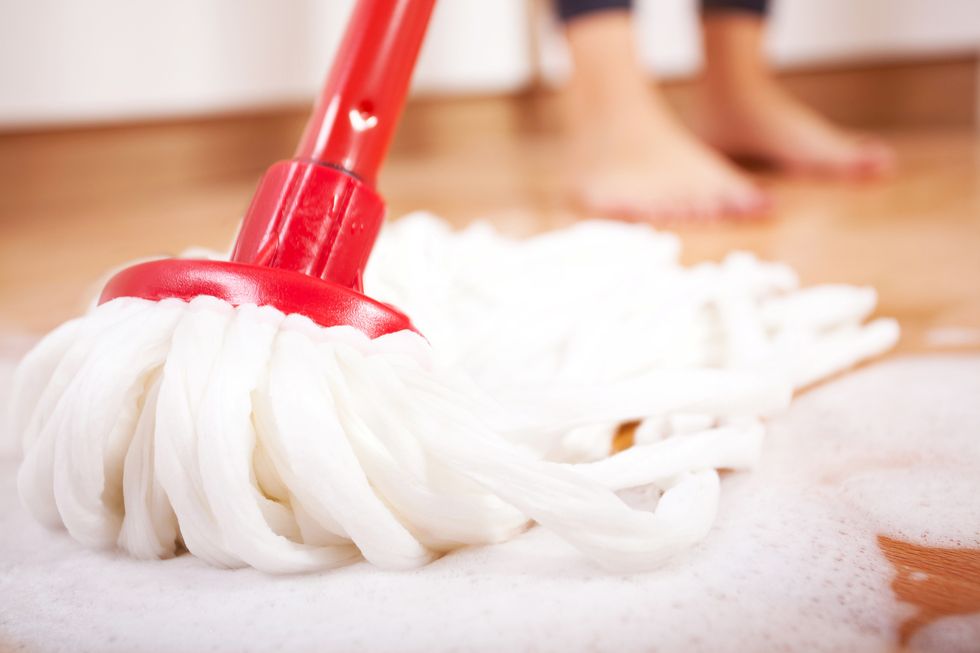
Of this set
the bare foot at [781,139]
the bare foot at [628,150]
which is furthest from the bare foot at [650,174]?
the bare foot at [781,139]

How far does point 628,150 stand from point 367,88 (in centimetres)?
84

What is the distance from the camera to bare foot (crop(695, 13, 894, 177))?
5.37 feet

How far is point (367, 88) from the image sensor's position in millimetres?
500

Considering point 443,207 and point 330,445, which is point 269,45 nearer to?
point 443,207

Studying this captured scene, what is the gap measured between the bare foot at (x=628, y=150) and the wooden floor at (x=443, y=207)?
0.06m

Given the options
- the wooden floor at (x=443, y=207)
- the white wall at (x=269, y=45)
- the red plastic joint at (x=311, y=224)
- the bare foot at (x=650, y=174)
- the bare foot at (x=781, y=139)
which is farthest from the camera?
the bare foot at (x=781, y=139)

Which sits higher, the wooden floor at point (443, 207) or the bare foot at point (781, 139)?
the bare foot at point (781, 139)

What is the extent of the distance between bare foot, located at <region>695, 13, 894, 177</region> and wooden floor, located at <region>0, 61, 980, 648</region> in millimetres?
94

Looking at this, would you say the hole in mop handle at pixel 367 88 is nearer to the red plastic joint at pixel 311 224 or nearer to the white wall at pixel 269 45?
the red plastic joint at pixel 311 224

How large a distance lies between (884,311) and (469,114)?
79.9 inches

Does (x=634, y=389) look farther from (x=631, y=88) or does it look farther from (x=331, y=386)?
(x=631, y=88)

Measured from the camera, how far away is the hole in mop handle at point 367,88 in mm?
478

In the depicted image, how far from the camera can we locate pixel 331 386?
1.24ft

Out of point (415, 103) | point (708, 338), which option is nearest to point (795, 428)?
point (708, 338)
